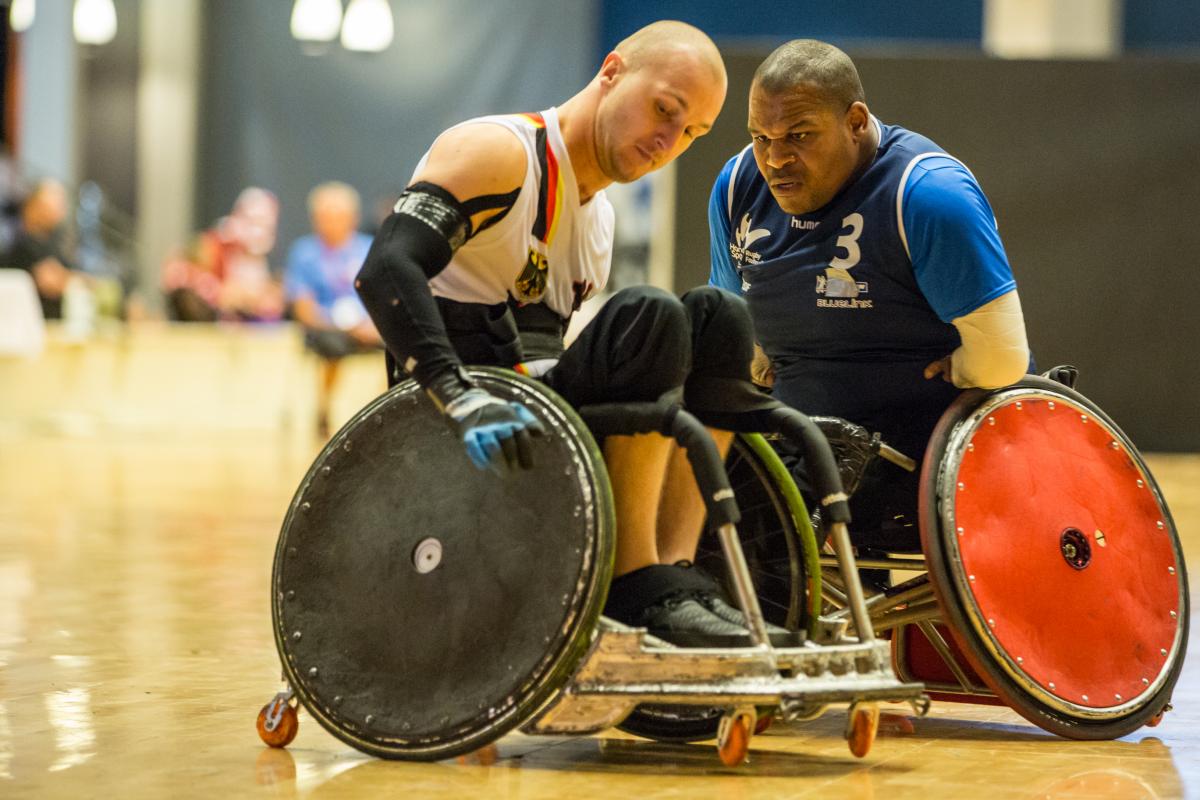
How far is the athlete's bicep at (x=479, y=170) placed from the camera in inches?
113

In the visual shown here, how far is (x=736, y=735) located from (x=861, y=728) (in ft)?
0.81

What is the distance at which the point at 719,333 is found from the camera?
2.92 metres

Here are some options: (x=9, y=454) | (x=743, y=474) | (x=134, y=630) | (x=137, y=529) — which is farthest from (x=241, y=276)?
(x=743, y=474)

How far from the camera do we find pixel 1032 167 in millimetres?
10961

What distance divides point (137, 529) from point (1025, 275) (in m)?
6.28

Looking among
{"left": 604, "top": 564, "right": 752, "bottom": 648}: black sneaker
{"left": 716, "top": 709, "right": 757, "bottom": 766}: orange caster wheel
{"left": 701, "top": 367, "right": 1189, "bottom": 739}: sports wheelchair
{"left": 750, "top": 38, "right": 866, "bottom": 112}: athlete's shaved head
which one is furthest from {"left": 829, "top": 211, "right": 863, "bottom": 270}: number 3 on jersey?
{"left": 716, "top": 709, "right": 757, "bottom": 766}: orange caster wheel

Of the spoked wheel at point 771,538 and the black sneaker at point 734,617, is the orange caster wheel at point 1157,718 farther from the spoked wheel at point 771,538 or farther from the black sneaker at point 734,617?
A: the black sneaker at point 734,617

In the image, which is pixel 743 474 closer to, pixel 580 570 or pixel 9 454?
pixel 580 570

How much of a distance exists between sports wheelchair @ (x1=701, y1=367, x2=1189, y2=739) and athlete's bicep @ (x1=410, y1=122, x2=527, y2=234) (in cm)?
62

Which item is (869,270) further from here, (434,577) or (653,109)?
(434,577)

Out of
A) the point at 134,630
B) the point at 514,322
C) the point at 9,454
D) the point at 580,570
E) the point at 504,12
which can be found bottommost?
the point at 9,454

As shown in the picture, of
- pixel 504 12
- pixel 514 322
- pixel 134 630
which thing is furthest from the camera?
pixel 504 12

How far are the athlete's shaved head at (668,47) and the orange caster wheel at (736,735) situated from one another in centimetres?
110

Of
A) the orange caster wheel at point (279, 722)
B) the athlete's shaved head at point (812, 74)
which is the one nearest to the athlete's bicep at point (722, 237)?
the athlete's shaved head at point (812, 74)
